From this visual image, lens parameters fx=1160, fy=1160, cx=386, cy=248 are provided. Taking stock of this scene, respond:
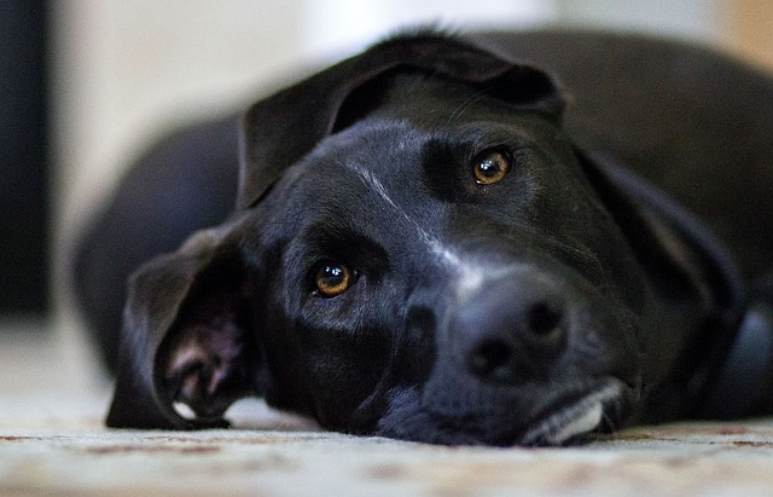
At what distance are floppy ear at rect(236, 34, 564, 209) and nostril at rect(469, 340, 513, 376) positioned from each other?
2.07 feet

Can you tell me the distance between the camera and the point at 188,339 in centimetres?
181

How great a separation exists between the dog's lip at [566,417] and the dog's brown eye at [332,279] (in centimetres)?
38

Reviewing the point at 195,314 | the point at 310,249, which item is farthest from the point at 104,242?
the point at 310,249

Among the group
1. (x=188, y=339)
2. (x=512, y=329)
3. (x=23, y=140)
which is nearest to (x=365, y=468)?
(x=512, y=329)

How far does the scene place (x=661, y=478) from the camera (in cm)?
88

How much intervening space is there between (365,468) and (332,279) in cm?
65

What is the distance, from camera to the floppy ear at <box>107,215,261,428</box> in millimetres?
1668

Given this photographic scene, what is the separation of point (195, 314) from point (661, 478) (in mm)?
1056

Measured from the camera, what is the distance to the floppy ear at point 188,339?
1.67 m

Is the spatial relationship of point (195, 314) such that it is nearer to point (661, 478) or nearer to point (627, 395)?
point (627, 395)

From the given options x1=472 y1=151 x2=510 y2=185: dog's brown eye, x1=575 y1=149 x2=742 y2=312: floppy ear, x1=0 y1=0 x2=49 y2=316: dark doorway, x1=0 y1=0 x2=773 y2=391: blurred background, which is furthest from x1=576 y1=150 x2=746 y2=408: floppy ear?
x1=0 y1=0 x2=49 y2=316: dark doorway

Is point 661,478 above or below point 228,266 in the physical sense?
above

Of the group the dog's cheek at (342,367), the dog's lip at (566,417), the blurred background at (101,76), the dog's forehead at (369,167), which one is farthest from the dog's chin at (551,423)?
the blurred background at (101,76)

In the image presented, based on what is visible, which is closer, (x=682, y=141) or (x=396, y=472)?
(x=396, y=472)
